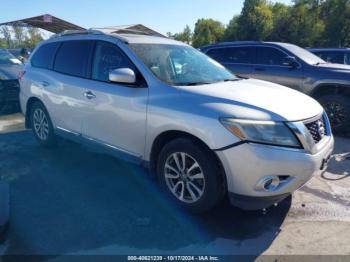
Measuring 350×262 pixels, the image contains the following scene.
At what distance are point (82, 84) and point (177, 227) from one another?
7.26 ft

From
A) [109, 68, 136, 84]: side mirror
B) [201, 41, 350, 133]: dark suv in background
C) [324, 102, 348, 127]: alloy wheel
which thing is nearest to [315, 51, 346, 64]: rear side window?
[201, 41, 350, 133]: dark suv in background

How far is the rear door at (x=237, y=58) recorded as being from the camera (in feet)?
26.9

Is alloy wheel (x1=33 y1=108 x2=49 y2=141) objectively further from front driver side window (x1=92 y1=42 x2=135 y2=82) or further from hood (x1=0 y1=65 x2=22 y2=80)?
hood (x1=0 y1=65 x2=22 y2=80)

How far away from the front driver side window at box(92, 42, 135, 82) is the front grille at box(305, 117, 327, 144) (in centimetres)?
209

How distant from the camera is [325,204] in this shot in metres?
3.88

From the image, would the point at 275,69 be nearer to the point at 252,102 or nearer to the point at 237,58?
the point at 237,58

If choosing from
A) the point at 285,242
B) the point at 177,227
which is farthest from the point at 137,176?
the point at 285,242

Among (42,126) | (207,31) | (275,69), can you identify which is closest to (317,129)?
(42,126)

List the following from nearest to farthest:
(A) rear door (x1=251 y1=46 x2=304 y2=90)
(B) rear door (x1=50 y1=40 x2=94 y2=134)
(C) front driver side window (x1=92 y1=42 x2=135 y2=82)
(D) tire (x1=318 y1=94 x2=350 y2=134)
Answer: (C) front driver side window (x1=92 y1=42 x2=135 y2=82) → (B) rear door (x1=50 y1=40 x2=94 y2=134) → (D) tire (x1=318 y1=94 x2=350 y2=134) → (A) rear door (x1=251 y1=46 x2=304 y2=90)

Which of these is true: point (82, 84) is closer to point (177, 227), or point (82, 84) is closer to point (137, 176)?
point (137, 176)

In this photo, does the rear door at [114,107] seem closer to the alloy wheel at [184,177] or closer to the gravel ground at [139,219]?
the alloy wheel at [184,177]

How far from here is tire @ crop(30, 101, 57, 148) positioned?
17.4 ft

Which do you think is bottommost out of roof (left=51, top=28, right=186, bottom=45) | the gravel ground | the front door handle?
the gravel ground

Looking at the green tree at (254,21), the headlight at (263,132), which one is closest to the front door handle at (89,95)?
the headlight at (263,132)
